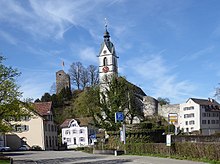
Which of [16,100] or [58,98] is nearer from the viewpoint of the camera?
[16,100]

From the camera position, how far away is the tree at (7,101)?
91.6ft

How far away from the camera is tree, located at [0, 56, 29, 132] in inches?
1099

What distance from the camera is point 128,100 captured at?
53.2 m

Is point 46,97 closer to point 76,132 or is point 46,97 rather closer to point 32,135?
point 76,132

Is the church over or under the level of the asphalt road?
over

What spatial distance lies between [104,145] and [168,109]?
4604cm

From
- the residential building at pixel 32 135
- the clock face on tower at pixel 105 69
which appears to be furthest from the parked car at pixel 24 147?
the clock face on tower at pixel 105 69

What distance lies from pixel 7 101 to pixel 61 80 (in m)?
76.9

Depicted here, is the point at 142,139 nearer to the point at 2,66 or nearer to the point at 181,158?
the point at 181,158

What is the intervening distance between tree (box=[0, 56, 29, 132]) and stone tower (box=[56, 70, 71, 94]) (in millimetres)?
73121

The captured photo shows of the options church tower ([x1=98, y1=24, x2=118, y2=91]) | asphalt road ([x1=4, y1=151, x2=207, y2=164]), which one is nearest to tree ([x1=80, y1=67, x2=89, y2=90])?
church tower ([x1=98, y1=24, x2=118, y2=91])

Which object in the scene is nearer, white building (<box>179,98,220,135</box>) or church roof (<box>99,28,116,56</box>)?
white building (<box>179,98,220,135</box>)

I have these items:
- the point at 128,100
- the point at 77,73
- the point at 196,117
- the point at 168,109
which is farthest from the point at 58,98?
the point at 128,100

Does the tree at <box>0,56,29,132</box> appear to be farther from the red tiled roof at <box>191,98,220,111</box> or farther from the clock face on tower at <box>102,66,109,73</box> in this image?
the red tiled roof at <box>191,98,220,111</box>
